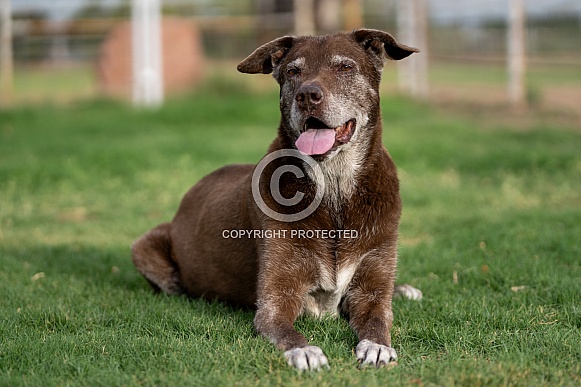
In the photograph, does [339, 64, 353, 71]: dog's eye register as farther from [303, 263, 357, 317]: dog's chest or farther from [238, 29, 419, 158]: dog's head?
[303, 263, 357, 317]: dog's chest

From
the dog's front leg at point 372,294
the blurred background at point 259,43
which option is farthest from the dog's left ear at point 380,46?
the blurred background at point 259,43

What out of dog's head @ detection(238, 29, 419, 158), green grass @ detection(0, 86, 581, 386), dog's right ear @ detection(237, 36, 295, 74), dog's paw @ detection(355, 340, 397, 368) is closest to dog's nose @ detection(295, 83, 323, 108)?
dog's head @ detection(238, 29, 419, 158)

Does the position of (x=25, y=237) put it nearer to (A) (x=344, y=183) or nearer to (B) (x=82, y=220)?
(B) (x=82, y=220)

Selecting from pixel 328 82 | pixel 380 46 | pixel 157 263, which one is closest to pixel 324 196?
pixel 328 82

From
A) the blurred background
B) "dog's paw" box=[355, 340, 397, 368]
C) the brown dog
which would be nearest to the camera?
"dog's paw" box=[355, 340, 397, 368]

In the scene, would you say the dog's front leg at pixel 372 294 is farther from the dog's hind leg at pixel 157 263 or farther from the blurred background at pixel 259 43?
the blurred background at pixel 259 43

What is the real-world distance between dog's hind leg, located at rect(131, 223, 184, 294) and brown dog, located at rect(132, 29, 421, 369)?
775 millimetres

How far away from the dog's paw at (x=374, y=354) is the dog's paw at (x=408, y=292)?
49.4 inches

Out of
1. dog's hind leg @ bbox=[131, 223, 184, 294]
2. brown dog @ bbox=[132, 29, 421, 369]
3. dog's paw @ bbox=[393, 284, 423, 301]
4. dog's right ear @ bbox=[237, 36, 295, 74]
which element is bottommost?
dog's paw @ bbox=[393, 284, 423, 301]

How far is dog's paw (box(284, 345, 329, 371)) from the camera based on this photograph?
411 cm

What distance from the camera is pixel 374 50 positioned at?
5.34m

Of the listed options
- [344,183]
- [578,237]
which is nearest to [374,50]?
[344,183]

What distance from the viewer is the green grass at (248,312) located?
4.18 metres

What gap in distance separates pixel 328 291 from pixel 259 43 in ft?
53.9
